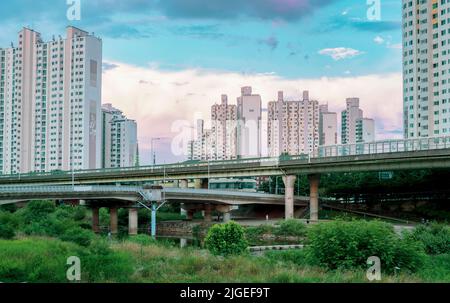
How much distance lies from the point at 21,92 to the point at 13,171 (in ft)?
50.5

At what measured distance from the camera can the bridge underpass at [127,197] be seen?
41156mm

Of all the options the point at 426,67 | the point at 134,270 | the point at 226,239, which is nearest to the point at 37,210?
the point at 226,239

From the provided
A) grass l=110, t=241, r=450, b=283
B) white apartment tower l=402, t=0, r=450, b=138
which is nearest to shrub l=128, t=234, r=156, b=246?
grass l=110, t=241, r=450, b=283

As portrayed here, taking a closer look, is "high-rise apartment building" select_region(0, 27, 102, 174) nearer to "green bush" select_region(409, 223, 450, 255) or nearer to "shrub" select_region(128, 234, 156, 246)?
"shrub" select_region(128, 234, 156, 246)

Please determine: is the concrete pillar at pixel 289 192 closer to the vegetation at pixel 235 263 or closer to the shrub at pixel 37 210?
the shrub at pixel 37 210

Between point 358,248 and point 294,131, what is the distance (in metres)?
35.4

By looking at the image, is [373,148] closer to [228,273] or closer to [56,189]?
[56,189]

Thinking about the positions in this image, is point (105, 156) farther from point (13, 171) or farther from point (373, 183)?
point (373, 183)

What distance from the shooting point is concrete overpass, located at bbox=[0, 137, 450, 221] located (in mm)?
41969

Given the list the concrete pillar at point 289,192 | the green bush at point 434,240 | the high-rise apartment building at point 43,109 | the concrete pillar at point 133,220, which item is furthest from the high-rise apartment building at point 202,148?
the green bush at point 434,240

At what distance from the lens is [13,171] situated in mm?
72812

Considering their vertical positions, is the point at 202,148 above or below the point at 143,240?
above

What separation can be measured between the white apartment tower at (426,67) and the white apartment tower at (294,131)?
3312 cm

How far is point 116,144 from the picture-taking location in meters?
78.1
